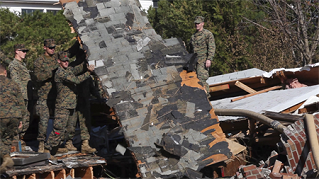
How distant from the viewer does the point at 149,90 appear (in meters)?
7.19

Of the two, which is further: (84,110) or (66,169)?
(84,110)

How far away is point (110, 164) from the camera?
8.65 meters

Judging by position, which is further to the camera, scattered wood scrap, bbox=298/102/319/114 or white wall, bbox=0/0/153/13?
white wall, bbox=0/0/153/13

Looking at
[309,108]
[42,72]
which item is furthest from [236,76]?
[42,72]

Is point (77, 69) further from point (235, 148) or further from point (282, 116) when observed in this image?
point (282, 116)

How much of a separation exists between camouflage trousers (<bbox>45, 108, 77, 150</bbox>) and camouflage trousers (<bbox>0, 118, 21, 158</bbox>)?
65cm

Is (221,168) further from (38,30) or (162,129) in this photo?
(38,30)

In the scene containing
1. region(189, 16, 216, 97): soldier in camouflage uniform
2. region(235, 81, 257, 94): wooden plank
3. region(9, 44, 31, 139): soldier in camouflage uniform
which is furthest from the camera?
region(235, 81, 257, 94): wooden plank

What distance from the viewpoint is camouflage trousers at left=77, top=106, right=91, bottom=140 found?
7926 mm

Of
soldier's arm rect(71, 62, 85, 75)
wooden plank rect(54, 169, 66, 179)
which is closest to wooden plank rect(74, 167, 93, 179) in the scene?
wooden plank rect(54, 169, 66, 179)

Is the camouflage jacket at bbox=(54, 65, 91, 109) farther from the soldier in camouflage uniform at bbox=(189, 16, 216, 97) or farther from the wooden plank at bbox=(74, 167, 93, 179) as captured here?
the soldier in camouflage uniform at bbox=(189, 16, 216, 97)

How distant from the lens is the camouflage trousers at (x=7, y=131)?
687cm

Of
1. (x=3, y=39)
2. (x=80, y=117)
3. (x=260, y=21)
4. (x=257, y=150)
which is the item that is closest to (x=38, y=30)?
(x=3, y=39)

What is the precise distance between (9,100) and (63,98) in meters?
0.94
